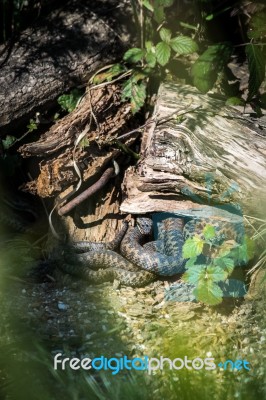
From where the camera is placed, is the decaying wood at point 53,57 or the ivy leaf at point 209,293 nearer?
the ivy leaf at point 209,293

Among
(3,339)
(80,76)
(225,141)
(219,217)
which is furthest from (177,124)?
(3,339)

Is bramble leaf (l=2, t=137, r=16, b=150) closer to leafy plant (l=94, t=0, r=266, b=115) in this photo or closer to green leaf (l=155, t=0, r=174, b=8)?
leafy plant (l=94, t=0, r=266, b=115)

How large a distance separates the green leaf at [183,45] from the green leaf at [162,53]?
0.06 m

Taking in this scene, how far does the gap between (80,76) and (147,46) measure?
72cm

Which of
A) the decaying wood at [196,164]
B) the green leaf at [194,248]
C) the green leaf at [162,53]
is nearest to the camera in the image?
the green leaf at [194,248]

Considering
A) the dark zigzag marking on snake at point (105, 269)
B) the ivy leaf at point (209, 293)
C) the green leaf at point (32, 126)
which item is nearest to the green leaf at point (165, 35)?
the green leaf at point (32, 126)

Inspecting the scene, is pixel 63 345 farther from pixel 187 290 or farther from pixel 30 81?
pixel 30 81

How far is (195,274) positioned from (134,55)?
7.95ft

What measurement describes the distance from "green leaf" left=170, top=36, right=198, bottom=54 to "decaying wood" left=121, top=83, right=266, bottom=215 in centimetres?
56

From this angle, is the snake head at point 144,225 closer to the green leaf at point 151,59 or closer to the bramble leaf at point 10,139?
the bramble leaf at point 10,139

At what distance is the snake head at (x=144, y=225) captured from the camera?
5.36 metres

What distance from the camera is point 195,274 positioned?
4.25 meters

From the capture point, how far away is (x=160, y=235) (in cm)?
533

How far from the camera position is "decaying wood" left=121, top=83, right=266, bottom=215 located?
182 inches
